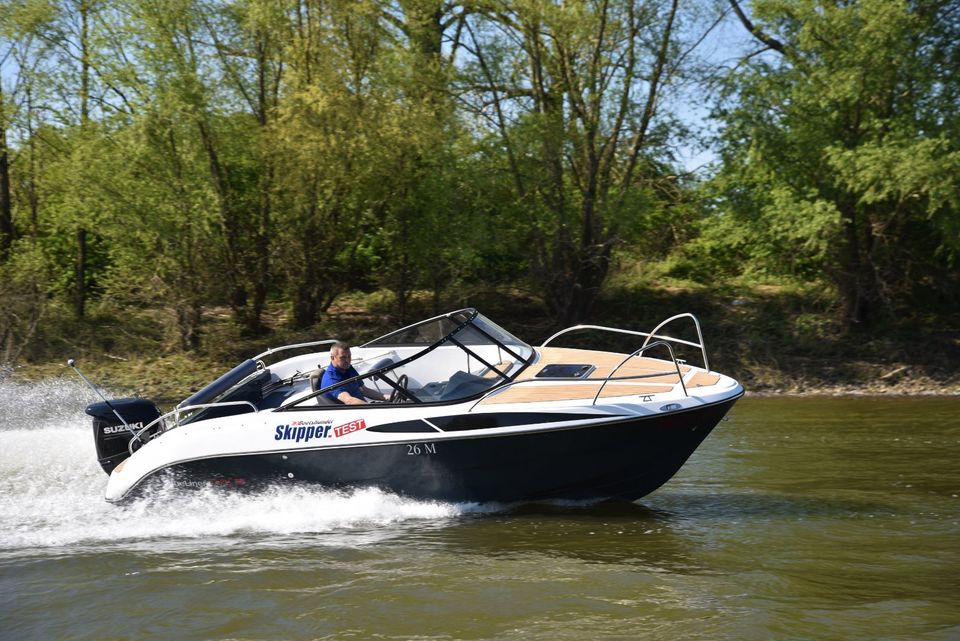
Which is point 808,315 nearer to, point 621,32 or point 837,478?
point 621,32

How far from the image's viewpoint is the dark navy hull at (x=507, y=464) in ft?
25.7

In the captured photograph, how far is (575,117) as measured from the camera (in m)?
19.0

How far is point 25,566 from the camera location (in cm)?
714

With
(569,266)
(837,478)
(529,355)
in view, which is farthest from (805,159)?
(529,355)

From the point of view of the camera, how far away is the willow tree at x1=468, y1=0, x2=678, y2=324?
18.4 metres

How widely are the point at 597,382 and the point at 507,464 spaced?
39.4 inches

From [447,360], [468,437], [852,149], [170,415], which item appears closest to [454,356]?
[447,360]

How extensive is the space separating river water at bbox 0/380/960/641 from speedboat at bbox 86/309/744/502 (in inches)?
8.6

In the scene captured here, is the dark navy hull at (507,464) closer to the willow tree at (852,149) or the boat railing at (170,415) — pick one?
the boat railing at (170,415)

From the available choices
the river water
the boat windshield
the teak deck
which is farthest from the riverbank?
the boat windshield

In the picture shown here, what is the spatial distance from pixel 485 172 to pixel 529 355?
1051 centimetres

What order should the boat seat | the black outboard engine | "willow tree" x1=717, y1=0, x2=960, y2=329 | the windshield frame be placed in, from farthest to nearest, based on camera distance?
"willow tree" x1=717, y1=0, x2=960, y2=329, the black outboard engine, the boat seat, the windshield frame

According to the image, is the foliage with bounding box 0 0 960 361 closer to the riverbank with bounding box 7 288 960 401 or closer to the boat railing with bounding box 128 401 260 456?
the riverbank with bounding box 7 288 960 401

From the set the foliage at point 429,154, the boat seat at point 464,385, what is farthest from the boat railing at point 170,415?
the foliage at point 429,154
